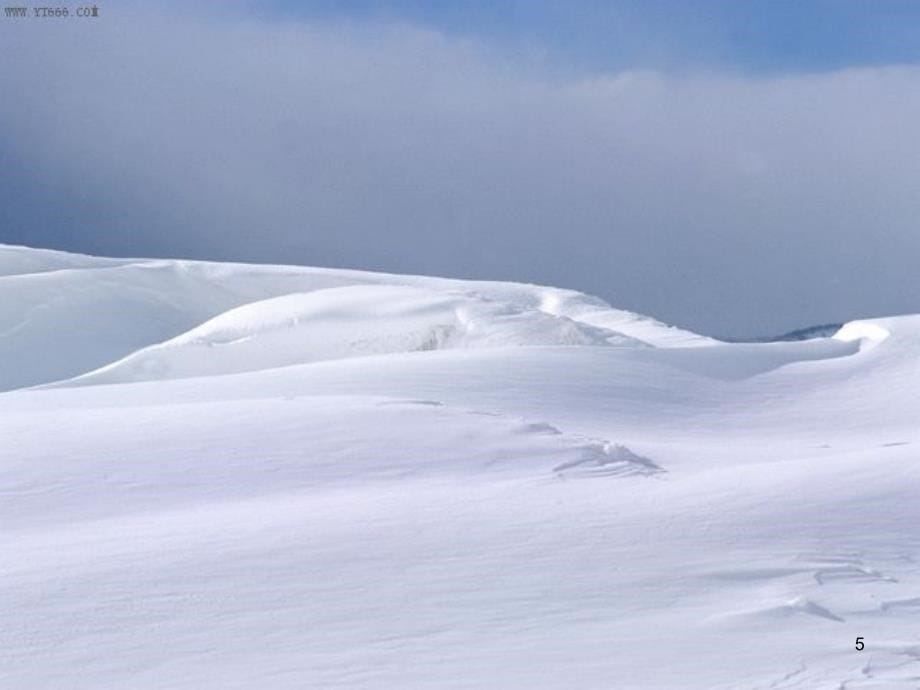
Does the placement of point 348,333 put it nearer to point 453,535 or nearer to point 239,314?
point 239,314

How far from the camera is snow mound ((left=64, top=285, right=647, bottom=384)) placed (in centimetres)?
1197

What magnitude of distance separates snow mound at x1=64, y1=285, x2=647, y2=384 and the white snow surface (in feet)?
10.4

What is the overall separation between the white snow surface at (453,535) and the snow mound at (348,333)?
3174mm

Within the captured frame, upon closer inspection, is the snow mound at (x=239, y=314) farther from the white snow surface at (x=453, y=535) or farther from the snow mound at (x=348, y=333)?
the white snow surface at (x=453, y=535)

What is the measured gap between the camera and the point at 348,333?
1287 centimetres

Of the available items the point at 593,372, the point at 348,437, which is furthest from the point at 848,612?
the point at 593,372

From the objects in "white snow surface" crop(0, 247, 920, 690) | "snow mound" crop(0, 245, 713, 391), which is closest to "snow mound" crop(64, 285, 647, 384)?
"snow mound" crop(0, 245, 713, 391)

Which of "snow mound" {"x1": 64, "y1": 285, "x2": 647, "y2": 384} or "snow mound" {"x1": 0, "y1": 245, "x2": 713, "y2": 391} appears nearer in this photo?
"snow mound" {"x1": 64, "y1": 285, "x2": 647, "y2": 384}

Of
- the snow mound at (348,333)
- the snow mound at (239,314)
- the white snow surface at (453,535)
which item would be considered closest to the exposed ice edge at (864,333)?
the snow mound at (239,314)

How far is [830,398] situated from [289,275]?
10.3m

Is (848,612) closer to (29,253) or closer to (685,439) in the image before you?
(685,439)

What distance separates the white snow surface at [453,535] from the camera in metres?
3.72

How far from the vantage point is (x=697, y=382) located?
9031 mm

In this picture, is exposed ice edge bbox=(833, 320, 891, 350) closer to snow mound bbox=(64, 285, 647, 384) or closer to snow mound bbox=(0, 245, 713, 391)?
snow mound bbox=(0, 245, 713, 391)
